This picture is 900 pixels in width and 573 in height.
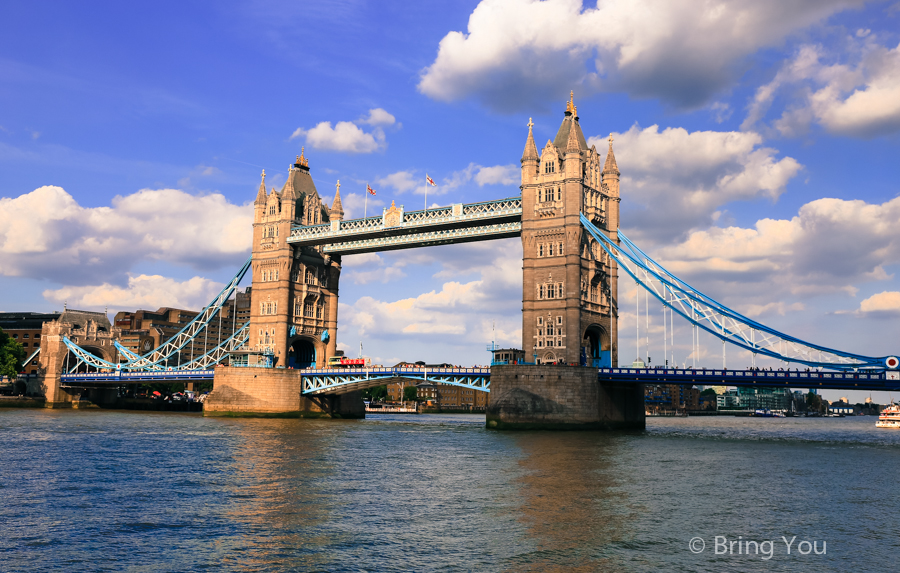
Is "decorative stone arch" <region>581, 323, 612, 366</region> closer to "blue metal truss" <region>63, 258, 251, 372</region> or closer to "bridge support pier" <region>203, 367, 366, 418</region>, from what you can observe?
"bridge support pier" <region>203, 367, 366, 418</region>

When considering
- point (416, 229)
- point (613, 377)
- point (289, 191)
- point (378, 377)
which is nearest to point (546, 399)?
point (613, 377)

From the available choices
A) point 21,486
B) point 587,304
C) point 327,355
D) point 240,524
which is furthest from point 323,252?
point 240,524

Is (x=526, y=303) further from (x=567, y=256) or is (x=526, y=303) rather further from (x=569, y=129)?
(x=569, y=129)

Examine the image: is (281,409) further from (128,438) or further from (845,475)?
(845,475)

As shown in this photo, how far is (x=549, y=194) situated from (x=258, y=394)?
154 ft

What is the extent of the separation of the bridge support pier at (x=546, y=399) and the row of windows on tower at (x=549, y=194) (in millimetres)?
19636

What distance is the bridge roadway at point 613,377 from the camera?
226ft

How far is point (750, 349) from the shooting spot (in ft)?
237

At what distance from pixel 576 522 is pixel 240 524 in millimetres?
12156

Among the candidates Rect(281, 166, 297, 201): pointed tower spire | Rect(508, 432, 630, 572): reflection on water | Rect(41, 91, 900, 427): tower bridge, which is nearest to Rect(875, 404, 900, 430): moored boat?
Rect(41, 91, 900, 427): tower bridge

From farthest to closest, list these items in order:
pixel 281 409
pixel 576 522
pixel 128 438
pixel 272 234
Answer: pixel 272 234 < pixel 281 409 < pixel 128 438 < pixel 576 522

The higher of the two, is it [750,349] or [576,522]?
[750,349]

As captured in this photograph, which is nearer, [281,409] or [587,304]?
[587,304]

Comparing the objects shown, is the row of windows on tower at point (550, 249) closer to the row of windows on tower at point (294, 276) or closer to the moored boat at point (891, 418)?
the row of windows on tower at point (294, 276)
